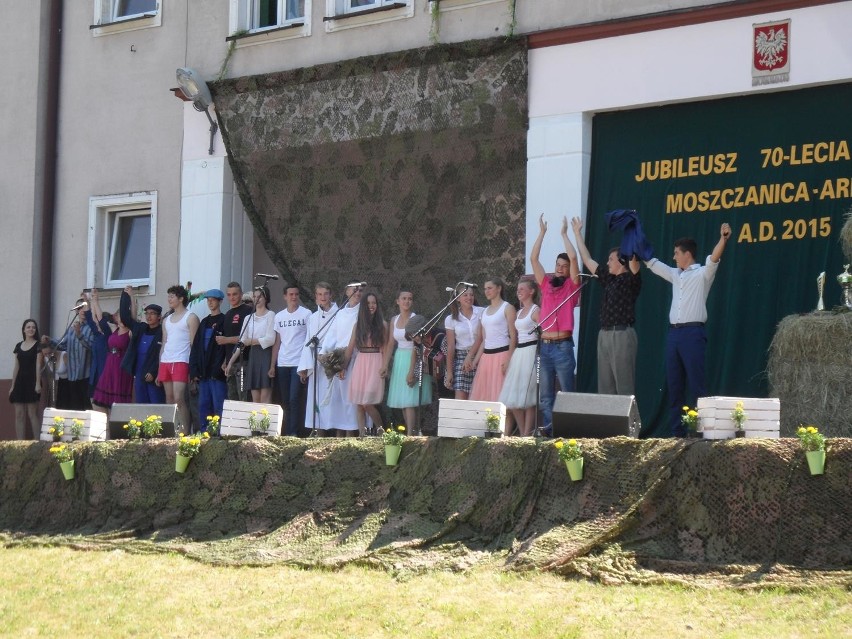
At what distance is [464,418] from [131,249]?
27.1 feet

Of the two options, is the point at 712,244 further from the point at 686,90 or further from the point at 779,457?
the point at 779,457

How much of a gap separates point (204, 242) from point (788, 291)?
6.86m

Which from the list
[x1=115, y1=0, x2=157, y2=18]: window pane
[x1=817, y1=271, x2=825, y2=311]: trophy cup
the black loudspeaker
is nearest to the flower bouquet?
the black loudspeaker

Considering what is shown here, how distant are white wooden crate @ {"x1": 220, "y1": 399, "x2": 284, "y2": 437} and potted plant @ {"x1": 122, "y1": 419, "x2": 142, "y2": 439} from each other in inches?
35.5

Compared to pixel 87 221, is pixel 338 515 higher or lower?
lower

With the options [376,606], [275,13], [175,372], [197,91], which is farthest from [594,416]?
[275,13]

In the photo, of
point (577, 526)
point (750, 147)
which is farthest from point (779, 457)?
point (750, 147)

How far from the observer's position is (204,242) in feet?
51.1

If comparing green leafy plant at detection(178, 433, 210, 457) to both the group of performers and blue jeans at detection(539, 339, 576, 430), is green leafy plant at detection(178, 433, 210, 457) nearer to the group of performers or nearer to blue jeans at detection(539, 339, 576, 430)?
the group of performers

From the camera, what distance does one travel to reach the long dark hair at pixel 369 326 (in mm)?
12594

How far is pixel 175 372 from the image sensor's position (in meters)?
13.8

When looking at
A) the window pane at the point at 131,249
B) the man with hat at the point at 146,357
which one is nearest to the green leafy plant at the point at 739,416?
the man with hat at the point at 146,357

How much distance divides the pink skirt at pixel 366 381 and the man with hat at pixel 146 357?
8.24ft

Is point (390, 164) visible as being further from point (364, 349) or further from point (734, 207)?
point (734, 207)
